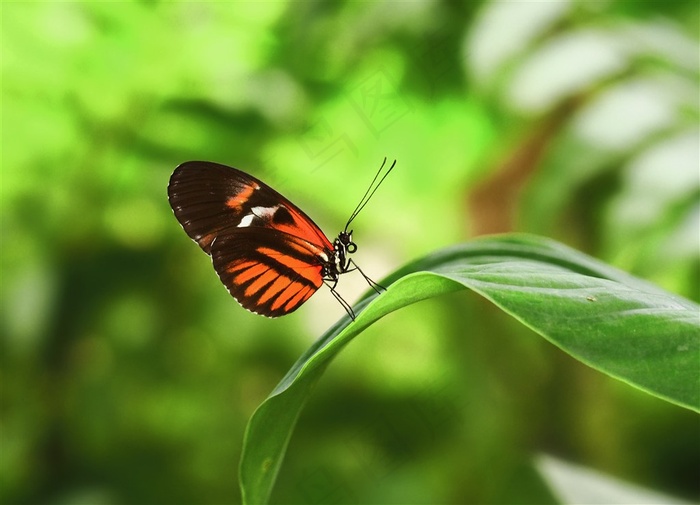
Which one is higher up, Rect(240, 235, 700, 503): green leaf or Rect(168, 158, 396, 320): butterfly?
Rect(168, 158, 396, 320): butterfly

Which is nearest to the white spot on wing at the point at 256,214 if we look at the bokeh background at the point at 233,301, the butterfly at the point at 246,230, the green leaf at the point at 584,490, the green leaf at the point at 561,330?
the butterfly at the point at 246,230

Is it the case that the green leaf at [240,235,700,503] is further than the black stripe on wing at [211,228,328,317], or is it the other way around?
the black stripe on wing at [211,228,328,317]

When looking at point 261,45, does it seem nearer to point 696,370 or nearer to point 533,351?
point 533,351

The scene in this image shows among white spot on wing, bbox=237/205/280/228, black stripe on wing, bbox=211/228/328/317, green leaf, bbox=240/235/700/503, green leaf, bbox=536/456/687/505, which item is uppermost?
white spot on wing, bbox=237/205/280/228

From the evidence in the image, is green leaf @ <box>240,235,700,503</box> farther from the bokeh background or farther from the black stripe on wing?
the bokeh background

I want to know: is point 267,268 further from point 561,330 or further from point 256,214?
point 561,330

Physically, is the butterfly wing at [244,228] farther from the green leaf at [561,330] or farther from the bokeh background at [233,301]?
the bokeh background at [233,301]

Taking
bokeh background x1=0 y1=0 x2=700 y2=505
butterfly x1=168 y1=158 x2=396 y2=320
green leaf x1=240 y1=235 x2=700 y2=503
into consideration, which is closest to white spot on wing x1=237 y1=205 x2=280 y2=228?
butterfly x1=168 y1=158 x2=396 y2=320

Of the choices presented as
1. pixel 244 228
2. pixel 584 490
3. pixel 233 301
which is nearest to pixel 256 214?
pixel 244 228
